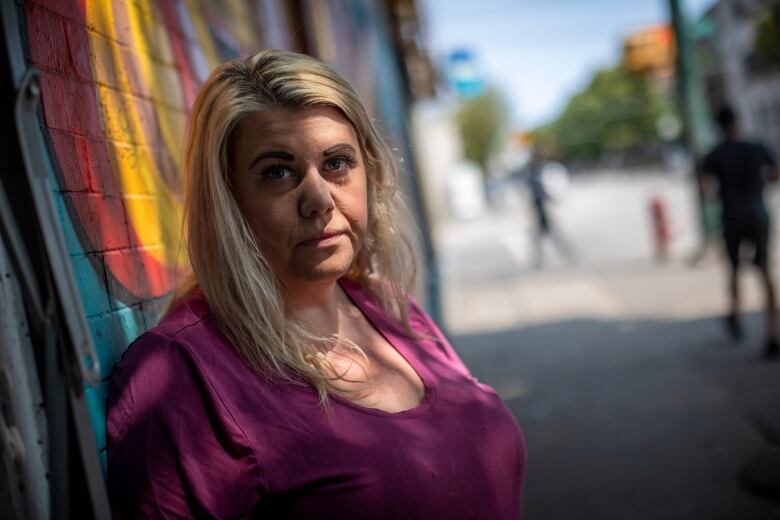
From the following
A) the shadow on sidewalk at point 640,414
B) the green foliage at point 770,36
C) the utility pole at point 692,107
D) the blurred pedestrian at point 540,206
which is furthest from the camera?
the blurred pedestrian at point 540,206

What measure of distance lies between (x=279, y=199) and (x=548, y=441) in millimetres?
3498

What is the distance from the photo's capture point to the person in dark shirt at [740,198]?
6.10 metres

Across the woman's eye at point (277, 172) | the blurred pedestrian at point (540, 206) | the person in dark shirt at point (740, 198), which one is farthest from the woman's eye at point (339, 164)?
the blurred pedestrian at point (540, 206)

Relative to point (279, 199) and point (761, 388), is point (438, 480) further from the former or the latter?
point (761, 388)

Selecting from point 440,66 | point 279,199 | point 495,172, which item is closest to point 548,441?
point 279,199

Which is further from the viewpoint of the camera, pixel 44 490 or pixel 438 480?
pixel 438 480

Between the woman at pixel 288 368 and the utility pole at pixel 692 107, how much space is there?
10060mm

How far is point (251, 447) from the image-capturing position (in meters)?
1.42

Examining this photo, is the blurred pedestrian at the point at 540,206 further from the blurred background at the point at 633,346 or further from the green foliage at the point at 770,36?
the green foliage at the point at 770,36

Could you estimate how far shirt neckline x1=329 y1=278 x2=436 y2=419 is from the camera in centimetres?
162

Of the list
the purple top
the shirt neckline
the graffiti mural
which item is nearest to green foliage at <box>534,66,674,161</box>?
the graffiti mural

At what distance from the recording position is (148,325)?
213cm

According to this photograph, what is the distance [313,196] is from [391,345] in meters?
0.47

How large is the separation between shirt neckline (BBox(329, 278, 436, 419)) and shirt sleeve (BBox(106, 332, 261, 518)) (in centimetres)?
26
